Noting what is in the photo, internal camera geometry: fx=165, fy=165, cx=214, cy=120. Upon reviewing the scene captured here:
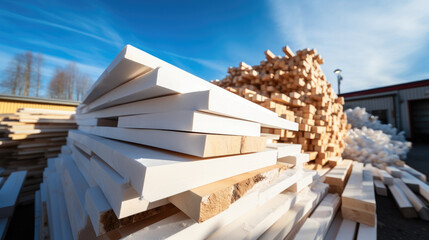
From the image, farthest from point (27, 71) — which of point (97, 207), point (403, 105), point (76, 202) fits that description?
point (403, 105)

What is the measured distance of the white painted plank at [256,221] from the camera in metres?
0.81

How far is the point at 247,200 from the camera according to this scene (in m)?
0.92

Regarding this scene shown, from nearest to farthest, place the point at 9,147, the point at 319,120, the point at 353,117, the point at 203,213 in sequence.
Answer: the point at 203,213
the point at 319,120
the point at 9,147
the point at 353,117

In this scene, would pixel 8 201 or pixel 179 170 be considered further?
pixel 8 201

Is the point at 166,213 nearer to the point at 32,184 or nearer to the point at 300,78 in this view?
the point at 300,78

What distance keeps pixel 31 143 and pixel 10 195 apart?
1864mm

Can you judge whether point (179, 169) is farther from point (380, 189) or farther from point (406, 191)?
point (406, 191)

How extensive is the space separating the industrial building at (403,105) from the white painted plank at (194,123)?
14.1 m

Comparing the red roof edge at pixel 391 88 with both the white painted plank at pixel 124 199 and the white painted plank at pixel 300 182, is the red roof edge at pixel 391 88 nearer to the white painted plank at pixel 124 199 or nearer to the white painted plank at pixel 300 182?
the white painted plank at pixel 300 182

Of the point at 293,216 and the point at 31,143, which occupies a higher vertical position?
the point at 31,143

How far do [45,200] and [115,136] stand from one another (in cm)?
177

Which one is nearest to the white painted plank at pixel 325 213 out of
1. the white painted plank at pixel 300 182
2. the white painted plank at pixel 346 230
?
the white painted plank at pixel 346 230

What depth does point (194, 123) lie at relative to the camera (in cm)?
62

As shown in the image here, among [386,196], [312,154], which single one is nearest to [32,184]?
[312,154]
